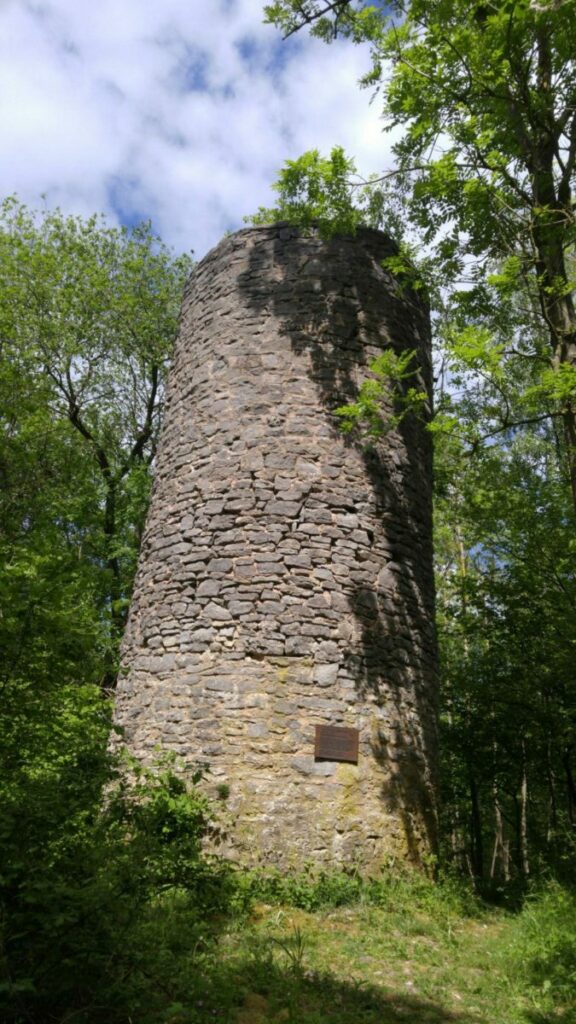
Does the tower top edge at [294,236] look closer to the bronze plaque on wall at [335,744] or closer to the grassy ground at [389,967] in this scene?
the bronze plaque on wall at [335,744]

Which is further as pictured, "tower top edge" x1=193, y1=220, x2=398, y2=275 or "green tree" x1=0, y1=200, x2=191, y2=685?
"green tree" x1=0, y1=200, x2=191, y2=685

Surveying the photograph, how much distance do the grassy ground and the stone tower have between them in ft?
2.07

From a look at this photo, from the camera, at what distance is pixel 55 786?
13.6 feet

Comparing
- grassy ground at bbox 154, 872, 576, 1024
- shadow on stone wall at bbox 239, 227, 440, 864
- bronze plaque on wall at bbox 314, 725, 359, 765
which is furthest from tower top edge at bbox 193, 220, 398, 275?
grassy ground at bbox 154, 872, 576, 1024

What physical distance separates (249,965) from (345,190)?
Result: 734 cm

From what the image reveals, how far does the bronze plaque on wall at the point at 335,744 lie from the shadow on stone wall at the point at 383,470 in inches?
12.0

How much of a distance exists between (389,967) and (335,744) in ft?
6.16

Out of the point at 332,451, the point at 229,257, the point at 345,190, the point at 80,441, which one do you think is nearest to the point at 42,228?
the point at 80,441

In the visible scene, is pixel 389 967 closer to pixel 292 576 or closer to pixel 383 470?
pixel 292 576

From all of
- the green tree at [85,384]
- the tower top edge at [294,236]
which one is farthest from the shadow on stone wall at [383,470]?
the green tree at [85,384]

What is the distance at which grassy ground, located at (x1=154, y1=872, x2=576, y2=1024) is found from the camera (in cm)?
391

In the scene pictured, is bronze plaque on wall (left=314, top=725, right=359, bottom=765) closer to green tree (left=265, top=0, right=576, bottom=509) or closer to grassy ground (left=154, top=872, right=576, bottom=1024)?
grassy ground (left=154, top=872, right=576, bottom=1024)

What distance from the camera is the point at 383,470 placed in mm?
7672

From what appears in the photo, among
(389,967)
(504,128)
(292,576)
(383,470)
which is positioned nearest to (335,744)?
(292,576)
